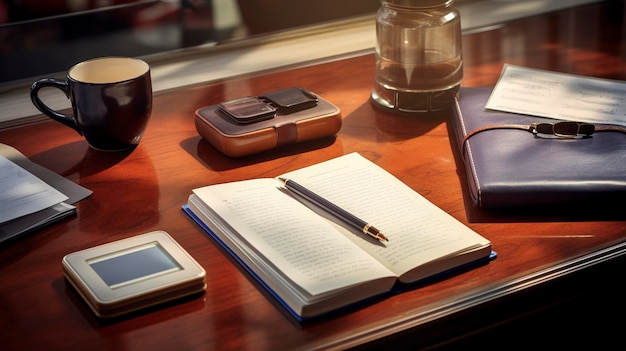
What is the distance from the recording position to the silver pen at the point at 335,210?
2.93 ft

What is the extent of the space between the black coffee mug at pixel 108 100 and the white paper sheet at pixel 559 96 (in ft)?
1.61

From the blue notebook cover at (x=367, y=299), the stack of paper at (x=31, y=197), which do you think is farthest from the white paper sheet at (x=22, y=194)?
the blue notebook cover at (x=367, y=299)

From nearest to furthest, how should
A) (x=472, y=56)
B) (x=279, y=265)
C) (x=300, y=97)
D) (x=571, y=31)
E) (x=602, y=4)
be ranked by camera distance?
(x=279, y=265) → (x=300, y=97) → (x=472, y=56) → (x=571, y=31) → (x=602, y=4)

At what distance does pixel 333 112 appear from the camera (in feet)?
3.77

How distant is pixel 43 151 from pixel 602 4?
116 cm

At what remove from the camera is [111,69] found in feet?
3.84

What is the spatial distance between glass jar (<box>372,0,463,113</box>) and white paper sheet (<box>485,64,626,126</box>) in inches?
3.0

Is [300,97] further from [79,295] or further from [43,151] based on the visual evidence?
[79,295]

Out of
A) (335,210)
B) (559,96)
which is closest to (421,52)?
(559,96)

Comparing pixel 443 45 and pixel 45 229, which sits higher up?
pixel 443 45

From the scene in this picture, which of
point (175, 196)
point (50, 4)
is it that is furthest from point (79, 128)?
point (50, 4)

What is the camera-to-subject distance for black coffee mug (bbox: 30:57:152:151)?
108cm

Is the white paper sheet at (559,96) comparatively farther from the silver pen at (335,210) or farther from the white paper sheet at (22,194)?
the white paper sheet at (22,194)

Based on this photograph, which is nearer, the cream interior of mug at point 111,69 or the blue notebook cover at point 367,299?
the blue notebook cover at point 367,299
